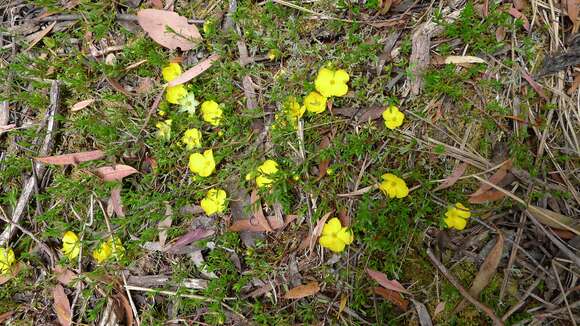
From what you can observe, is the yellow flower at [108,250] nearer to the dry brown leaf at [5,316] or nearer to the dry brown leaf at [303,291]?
the dry brown leaf at [5,316]

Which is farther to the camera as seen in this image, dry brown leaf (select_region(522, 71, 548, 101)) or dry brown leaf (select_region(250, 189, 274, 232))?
dry brown leaf (select_region(250, 189, 274, 232))

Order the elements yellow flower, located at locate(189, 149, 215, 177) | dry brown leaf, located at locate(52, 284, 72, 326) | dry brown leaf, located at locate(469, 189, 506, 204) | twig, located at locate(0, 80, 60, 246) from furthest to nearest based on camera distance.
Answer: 1. twig, located at locate(0, 80, 60, 246)
2. dry brown leaf, located at locate(52, 284, 72, 326)
3. yellow flower, located at locate(189, 149, 215, 177)
4. dry brown leaf, located at locate(469, 189, 506, 204)

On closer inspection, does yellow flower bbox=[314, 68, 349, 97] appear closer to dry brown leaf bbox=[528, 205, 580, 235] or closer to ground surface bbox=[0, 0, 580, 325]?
ground surface bbox=[0, 0, 580, 325]

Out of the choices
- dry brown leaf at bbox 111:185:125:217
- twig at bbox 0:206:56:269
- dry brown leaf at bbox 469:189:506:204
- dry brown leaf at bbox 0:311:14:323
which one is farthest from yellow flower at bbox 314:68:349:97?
dry brown leaf at bbox 0:311:14:323

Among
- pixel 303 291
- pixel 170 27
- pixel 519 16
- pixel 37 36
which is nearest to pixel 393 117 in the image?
pixel 519 16

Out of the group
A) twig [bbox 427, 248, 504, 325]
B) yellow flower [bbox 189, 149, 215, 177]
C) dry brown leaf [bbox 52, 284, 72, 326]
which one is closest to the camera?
twig [bbox 427, 248, 504, 325]

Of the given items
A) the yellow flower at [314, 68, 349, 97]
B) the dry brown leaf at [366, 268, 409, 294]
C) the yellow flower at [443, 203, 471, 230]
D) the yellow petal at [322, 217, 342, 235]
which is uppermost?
the yellow flower at [314, 68, 349, 97]

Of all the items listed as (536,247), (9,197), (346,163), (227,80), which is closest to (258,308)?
(346,163)
